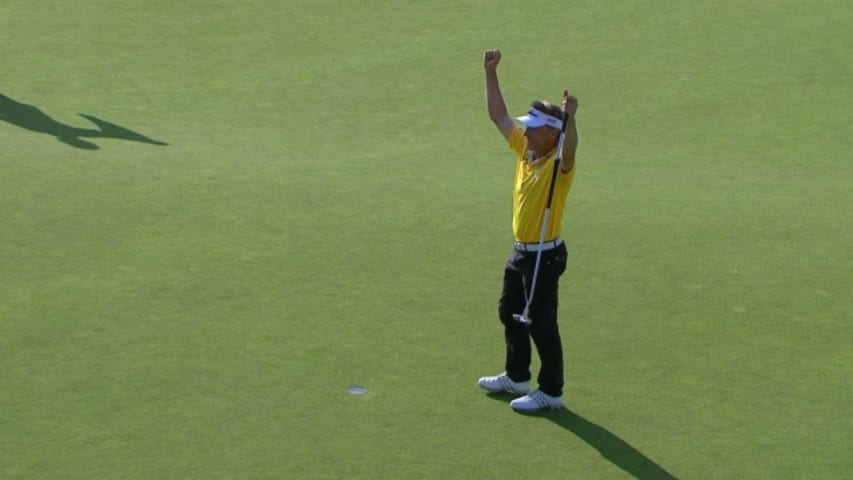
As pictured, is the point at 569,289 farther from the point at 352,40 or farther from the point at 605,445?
the point at 352,40

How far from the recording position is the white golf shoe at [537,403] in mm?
8336

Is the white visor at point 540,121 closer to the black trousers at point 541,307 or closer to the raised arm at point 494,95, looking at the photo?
the raised arm at point 494,95

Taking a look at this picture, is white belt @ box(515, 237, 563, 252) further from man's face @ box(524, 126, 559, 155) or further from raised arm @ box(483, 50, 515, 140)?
raised arm @ box(483, 50, 515, 140)

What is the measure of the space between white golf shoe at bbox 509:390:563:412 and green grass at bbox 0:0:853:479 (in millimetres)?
74

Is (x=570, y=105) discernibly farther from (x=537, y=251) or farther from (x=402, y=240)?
(x=402, y=240)

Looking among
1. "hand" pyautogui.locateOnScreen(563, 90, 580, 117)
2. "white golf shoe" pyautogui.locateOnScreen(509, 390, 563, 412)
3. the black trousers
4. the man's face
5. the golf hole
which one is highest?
"hand" pyautogui.locateOnScreen(563, 90, 580, 117)

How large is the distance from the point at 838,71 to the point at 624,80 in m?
2.60

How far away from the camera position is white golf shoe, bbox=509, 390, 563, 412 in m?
8.34

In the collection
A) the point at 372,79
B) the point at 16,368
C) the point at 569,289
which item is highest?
the point at 372,79

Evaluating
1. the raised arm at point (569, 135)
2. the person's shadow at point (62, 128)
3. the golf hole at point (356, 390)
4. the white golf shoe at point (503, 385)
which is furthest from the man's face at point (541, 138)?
the person's shadow at point (62, 128)

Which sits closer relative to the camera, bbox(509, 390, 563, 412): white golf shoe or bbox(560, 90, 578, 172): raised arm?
bbox(560, 90, 578, 172): raised arm

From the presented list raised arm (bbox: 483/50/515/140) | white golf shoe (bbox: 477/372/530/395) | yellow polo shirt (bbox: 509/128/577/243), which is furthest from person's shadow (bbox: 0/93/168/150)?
yellow polo shirt (bbox: 509/128/577/243)

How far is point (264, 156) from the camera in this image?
14.2 m

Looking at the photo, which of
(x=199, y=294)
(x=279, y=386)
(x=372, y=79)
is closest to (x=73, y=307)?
(x=199, y=294)
